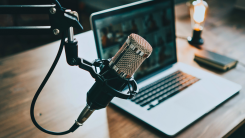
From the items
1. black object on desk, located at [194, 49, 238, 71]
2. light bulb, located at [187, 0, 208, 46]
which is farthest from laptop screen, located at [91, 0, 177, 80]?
light bulb, located at [187, 0, 208, 46]

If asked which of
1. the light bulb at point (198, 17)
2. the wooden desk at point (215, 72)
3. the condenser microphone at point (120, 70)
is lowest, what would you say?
the wooden desk at point (215, 72)

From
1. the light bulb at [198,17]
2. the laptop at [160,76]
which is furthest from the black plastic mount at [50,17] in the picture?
the light bulb at [198,17]

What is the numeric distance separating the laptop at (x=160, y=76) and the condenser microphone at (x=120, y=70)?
0.90 ft

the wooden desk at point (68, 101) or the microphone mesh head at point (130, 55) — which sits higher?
the microphone mesh head at point (130, 55)

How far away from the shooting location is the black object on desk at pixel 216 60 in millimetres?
984

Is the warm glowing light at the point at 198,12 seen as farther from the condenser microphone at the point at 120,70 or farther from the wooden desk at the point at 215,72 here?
the condenser microphone at the point at 120,70

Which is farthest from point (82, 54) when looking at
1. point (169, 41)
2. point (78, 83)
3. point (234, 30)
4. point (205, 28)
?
point (234, 30)

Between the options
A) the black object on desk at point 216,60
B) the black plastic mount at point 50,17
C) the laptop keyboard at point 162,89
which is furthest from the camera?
the black object on desk at point 216,60

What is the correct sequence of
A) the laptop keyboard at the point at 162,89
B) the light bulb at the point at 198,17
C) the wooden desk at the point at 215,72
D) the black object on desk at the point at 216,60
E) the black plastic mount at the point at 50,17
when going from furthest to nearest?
the light bulb at the point at 198,17
the black object on desk at the point at 216,60
the laptop keyboard at the point at 162,89
the wooden desk at the point at 215,72
the black plastic mount at the point at 50,17

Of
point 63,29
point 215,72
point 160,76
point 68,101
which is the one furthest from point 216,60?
point 63,29

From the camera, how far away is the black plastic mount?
39 centimetres

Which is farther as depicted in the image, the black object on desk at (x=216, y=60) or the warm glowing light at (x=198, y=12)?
the warm glowing light at (x=198, y=12)

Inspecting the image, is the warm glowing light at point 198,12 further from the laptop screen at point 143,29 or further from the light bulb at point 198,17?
the laptop screen at point 143,29

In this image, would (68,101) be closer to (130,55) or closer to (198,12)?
(130,55)
